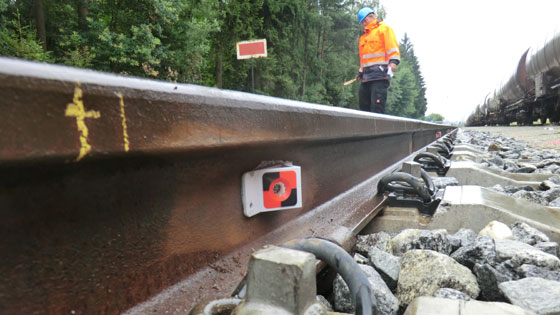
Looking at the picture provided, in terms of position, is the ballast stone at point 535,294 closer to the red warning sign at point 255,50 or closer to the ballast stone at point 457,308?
the ballast stone at point 457,308

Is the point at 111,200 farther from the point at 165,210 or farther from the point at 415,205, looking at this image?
the point at 415,205

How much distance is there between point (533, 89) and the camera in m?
17.4

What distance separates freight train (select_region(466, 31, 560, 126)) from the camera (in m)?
13.8

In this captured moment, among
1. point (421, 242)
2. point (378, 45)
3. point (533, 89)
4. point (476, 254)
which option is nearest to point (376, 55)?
point (378, 45)


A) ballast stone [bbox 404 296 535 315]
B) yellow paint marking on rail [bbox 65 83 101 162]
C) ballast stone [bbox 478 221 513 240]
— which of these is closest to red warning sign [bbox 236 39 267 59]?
ballast stone [bbox 478 221 513 240]

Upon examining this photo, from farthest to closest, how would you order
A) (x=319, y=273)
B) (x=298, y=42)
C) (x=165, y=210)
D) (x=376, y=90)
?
(x=298, y=42), (x=376, y=90), (x=319, y=273), (x=165, y=210)

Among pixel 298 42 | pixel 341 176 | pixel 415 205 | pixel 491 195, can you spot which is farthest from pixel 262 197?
pixel 298 42

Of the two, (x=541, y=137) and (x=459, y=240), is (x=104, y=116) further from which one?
(x=541, y=137)

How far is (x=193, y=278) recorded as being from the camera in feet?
3.14

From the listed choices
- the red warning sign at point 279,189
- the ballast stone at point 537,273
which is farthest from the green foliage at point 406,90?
the red warning sign at point 279,189

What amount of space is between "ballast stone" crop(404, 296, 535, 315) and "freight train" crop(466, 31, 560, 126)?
15.7 m

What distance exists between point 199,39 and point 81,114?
2096cm

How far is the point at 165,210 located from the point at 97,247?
0.60 feet

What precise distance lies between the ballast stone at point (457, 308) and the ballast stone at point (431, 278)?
0.94 feet
